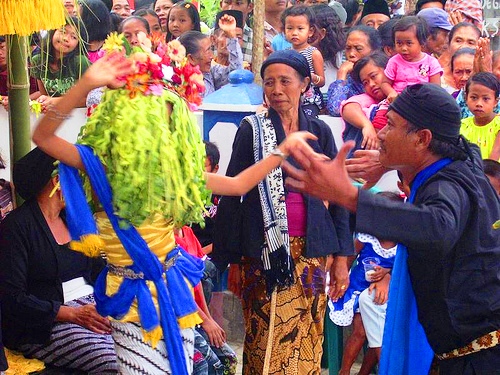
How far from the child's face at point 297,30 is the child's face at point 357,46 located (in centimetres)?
39

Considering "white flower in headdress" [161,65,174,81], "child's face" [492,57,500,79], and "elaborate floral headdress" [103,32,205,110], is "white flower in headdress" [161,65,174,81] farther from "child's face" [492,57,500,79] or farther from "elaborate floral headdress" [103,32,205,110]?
"child's face" [492,57,500,79]

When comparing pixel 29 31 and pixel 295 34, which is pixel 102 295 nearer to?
pixel 29 31

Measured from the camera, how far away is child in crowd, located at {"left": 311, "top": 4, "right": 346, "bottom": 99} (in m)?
7.87

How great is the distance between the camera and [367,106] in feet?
21.6

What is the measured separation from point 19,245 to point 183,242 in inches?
37.1

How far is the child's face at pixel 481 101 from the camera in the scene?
6027 millimetres

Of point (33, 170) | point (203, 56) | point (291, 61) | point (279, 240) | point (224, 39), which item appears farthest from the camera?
point (224, 39)

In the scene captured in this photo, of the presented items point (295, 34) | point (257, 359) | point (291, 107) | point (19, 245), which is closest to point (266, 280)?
point (257, 359)

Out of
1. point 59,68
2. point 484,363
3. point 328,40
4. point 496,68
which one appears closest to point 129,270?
point 484,363

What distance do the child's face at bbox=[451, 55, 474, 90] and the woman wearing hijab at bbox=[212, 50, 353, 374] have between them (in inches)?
89.4

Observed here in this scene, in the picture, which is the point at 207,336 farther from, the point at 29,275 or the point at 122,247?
the point at 122,247

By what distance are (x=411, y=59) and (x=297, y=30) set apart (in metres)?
1.11

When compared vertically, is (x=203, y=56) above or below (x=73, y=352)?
above

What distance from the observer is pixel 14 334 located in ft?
14.0
